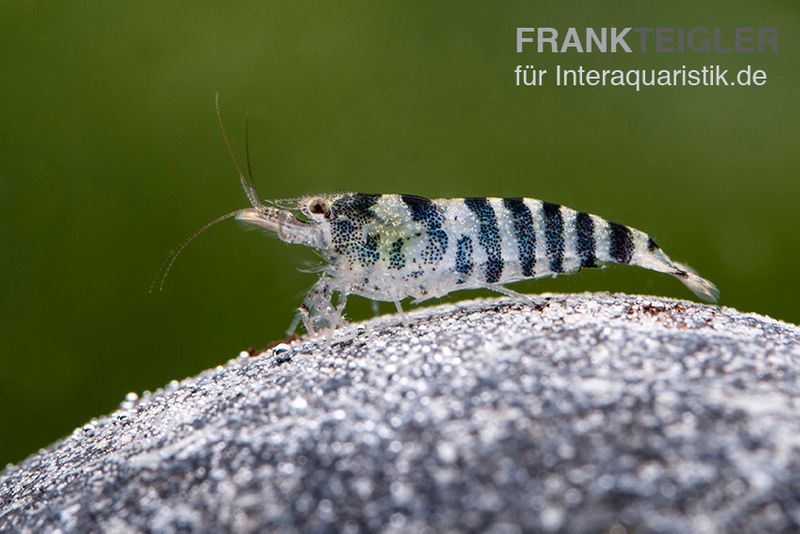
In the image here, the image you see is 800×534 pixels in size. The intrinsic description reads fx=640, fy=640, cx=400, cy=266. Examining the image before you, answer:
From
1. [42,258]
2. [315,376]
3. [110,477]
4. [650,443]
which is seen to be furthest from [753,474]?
[42,258]

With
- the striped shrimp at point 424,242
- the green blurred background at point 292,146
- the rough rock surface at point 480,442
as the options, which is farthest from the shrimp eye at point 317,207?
the green blurred background at point 292,146

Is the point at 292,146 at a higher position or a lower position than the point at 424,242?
higher

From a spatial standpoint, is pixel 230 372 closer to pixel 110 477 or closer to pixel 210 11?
pixel 110 477

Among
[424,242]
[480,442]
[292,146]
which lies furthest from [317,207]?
[292,146]

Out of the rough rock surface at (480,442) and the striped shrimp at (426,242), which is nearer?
the rough rock surface at (480,442)

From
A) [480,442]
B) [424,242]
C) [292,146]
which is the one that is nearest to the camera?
[480,442]

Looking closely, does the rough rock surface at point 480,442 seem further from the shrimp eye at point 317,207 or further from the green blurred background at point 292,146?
the green blurred background at point 292,146

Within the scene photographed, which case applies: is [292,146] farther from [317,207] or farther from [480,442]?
[480,442]
